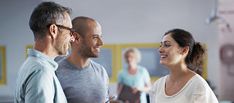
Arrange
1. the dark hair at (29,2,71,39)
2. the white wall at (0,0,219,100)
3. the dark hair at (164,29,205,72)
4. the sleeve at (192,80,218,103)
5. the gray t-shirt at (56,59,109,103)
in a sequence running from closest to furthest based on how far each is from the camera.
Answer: the dark hair at (29,2,71,39)
the gray t-shirt at (56,59,109,103)
the sleeve at (192,80,218,103)
the dark hair at (164,29,205,72)
the white wall at (0,0,219,100)

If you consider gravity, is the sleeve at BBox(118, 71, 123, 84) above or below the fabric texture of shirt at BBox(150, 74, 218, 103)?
below

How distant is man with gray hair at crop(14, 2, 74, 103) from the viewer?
3.73 ft

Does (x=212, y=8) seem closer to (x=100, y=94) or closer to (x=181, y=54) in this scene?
(x=181, y=54)

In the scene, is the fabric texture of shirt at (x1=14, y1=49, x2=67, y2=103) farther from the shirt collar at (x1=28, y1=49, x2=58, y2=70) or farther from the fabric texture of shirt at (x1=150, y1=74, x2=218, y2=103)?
the fabric texture of shirt at (x1=150, y1=74, x2=218, y2=103)

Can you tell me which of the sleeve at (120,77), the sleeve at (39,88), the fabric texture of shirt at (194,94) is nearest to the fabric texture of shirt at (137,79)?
the sleeve at (120,77)

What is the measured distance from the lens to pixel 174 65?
6.35ft

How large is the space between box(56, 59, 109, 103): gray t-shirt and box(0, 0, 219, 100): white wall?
2.77 metres

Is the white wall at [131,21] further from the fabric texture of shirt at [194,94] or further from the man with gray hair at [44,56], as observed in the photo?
the man with gray hair at [44,56]

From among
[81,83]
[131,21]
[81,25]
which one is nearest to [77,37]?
[81,25]

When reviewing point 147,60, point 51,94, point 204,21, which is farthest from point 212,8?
point 51,94

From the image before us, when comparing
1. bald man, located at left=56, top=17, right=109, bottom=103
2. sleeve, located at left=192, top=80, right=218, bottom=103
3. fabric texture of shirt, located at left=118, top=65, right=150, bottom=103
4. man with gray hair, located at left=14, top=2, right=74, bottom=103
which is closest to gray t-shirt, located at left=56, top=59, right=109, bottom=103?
bald man, located at left=56, top=17, right=109, bottom=103

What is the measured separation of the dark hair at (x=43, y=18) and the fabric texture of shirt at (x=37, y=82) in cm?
8

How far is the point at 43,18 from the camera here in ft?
4.11

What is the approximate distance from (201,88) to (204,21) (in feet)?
8.65
